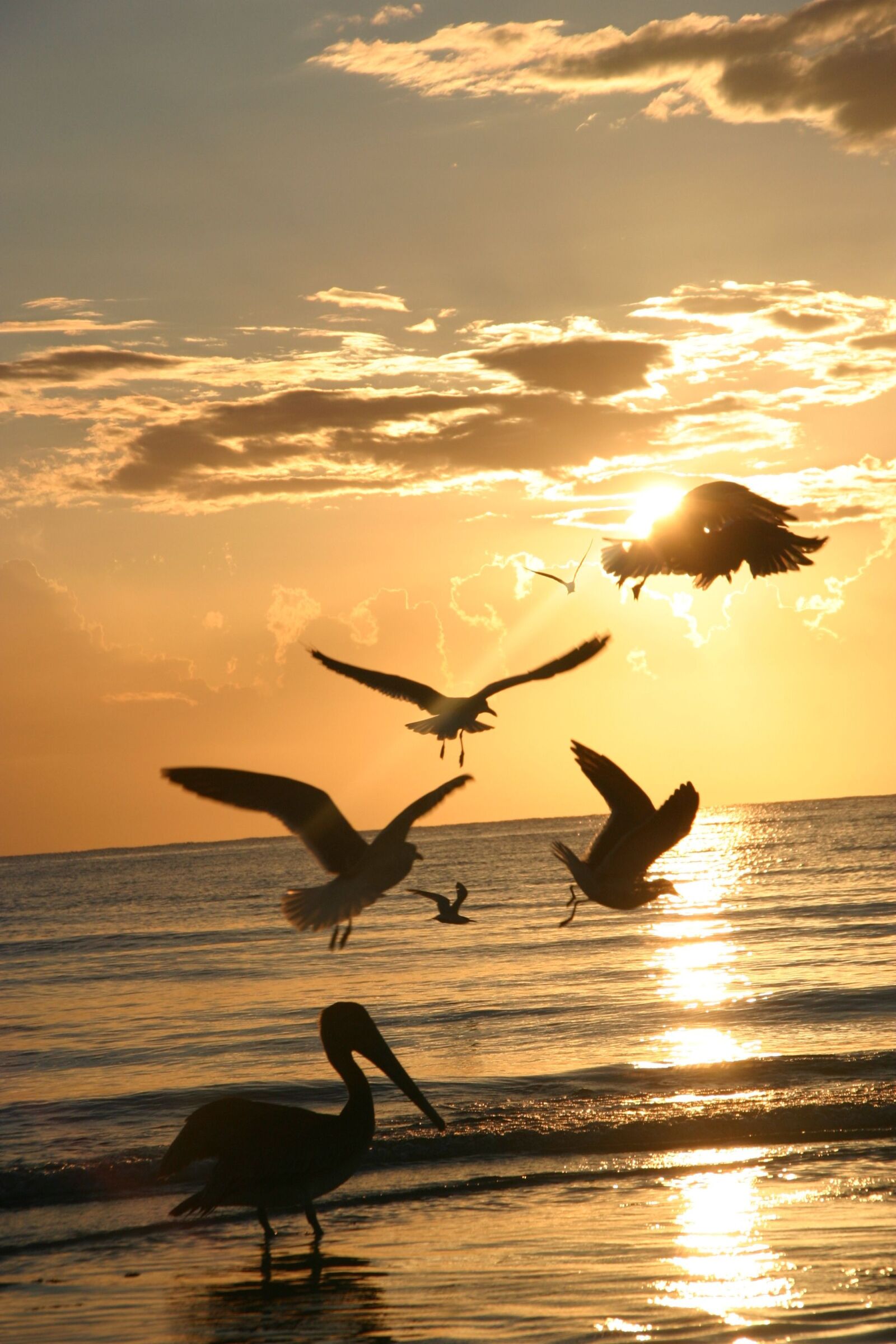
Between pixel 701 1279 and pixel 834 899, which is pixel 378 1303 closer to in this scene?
pixel 701 1279

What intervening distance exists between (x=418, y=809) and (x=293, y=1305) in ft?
8.89

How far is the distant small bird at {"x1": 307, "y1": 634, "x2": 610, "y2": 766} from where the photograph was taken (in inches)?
440

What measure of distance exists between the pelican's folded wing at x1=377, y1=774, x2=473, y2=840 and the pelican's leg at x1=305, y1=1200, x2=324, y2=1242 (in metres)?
2.29

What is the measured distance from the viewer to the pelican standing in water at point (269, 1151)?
25.8ft

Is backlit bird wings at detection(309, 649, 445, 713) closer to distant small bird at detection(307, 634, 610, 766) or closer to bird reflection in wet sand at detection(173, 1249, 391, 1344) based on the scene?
distant small bird at detection(307, 634, 610, 766)

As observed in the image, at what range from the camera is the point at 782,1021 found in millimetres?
16094

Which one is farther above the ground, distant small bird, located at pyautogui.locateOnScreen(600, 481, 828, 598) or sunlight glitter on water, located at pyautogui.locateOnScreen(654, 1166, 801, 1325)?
distant small bird, located at pyautogui.locateOnScreen(600, 481, 828, 598)

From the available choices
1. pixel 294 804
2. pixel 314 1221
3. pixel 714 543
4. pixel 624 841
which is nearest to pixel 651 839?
pixel 624 841

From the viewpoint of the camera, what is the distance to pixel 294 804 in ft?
29.2

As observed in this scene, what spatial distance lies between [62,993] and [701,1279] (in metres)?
17.6

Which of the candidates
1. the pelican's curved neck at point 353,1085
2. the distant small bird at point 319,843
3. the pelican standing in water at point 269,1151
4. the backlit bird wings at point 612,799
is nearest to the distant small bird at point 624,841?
the backlit bird wings at point 612,799

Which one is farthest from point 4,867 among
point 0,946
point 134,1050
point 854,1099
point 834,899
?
point 854,1099

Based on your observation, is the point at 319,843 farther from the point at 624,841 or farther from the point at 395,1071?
the point at 624,841

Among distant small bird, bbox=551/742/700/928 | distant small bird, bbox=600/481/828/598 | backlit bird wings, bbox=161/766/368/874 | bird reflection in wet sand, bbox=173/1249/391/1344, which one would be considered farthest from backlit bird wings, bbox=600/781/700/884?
bird reflection in wet sand, bbox=173/1249/391/1344
